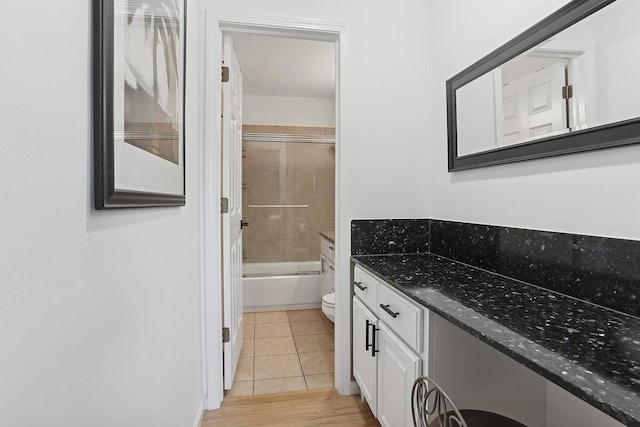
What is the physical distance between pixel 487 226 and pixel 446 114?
0.70 metres

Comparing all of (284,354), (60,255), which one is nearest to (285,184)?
(284,354)

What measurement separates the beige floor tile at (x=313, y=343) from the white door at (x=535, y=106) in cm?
194

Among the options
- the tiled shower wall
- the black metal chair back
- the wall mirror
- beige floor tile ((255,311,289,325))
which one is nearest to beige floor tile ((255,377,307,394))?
beige floor tile ((255,311,289,325))

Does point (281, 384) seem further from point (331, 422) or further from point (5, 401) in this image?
point (5, 401)

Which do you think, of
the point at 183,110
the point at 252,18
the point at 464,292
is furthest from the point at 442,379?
the point at 252,18

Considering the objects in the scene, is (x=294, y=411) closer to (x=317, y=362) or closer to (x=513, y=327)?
(x=317, y=362)

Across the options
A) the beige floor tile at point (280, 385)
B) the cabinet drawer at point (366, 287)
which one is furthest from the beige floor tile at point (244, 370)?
the cabinet drawer at point (366, 287)

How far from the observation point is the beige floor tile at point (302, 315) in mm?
3189

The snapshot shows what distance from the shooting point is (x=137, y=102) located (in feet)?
2.85

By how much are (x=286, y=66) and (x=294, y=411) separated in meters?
2.89

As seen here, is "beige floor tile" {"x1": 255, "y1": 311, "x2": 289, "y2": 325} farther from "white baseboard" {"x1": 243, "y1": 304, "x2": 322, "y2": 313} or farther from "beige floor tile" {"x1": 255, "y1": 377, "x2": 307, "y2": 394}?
"beige floor tile" {"x1": 255, "y1": 377, "x2": 307, "y2": 394}

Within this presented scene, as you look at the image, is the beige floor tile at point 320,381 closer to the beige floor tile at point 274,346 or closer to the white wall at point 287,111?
the beige floor tile at point 274,346

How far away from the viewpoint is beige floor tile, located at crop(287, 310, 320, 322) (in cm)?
319

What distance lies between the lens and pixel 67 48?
0.59 metres
